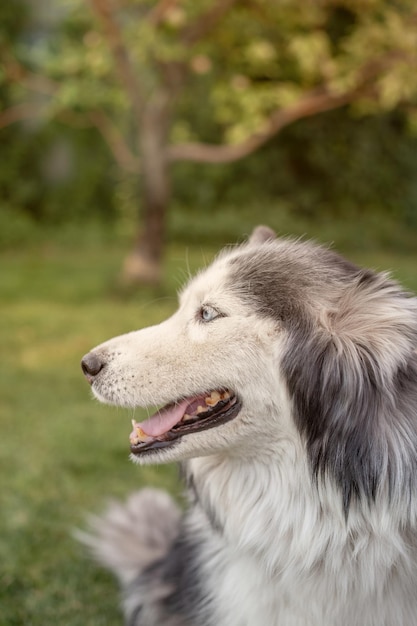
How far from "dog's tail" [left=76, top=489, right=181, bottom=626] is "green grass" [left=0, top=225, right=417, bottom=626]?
170 millimetres

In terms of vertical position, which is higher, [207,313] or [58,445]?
[58,445]

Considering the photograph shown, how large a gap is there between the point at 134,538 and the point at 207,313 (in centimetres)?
113

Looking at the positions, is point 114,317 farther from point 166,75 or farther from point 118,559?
point 118,559

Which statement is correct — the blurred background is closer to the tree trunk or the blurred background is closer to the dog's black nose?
the tree trunk

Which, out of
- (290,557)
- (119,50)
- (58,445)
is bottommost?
(290,557)

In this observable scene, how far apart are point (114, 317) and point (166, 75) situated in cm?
263

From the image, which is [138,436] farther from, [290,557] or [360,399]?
[360,399]

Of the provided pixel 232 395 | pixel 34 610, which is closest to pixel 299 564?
pixel 232 395

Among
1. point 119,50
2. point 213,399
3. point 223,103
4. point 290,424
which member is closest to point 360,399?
point 290,424

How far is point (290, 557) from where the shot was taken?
5.79ft

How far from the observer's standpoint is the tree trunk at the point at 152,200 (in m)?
7.76

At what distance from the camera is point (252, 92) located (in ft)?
25.4

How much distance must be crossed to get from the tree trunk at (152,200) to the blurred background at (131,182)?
2 centimetres

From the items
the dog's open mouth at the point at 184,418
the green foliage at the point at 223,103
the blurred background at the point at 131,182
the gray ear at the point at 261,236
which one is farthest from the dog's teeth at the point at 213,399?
the green foliage at the point at 223,103
